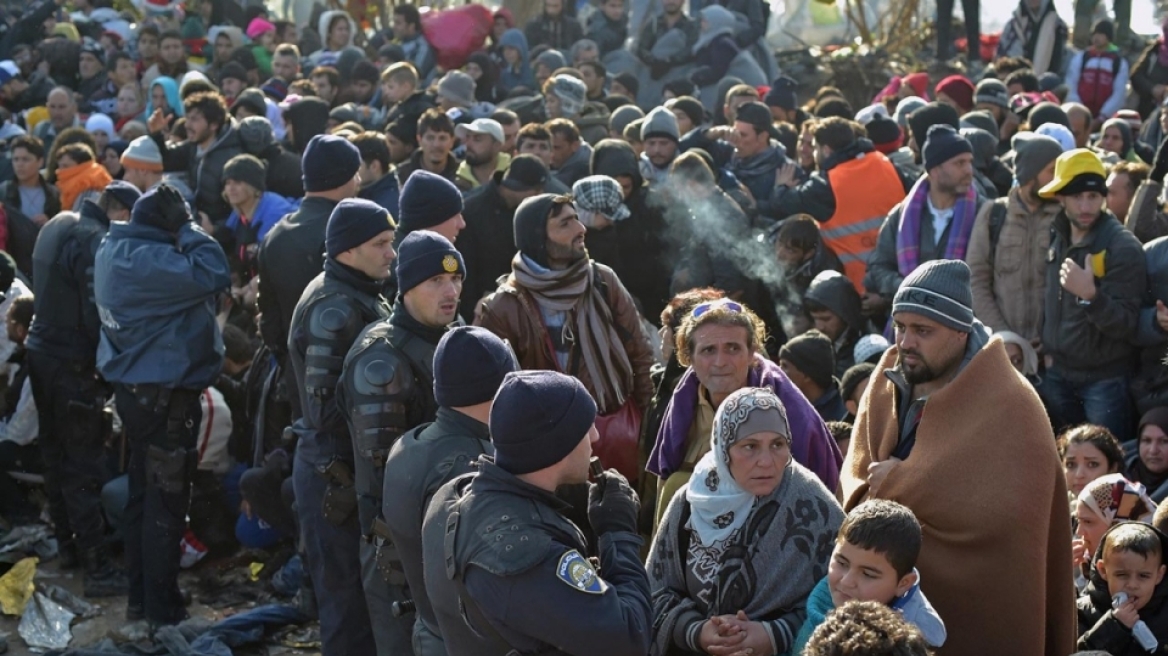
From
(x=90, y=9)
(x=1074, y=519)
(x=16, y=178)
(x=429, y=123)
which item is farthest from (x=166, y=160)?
(x=90, y=9)

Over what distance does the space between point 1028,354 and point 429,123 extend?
4.10 m

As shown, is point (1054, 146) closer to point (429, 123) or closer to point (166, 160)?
point (429, 123)

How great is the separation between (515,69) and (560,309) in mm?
8784

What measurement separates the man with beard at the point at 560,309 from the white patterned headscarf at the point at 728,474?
189 cm

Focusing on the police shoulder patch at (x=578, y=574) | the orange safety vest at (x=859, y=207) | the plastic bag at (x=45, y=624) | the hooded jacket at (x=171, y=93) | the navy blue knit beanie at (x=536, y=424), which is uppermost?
the navy blue knit beanie at (x=536, y=424)

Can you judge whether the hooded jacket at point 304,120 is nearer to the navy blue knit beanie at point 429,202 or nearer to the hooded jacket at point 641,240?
the hooded jacket at point 641,240

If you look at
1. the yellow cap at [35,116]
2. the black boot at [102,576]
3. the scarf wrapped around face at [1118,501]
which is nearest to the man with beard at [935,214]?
the scarf wrapped around face at [1118,501]

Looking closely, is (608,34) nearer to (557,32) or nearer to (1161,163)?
(557,32)

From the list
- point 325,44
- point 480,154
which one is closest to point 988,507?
point 480,154

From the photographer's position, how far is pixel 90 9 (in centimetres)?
1894

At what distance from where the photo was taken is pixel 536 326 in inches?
241

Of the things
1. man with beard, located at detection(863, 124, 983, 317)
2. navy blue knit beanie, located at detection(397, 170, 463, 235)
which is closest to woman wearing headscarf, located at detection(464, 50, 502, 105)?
man with beard, located at detection(863, 124, 983, 317)

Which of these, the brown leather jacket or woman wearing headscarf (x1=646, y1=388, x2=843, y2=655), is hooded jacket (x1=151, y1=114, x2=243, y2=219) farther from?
woman wearing headscarf (x1=646, y1=388, x2=843, y2=655)

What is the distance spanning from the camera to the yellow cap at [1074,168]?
6.57m
